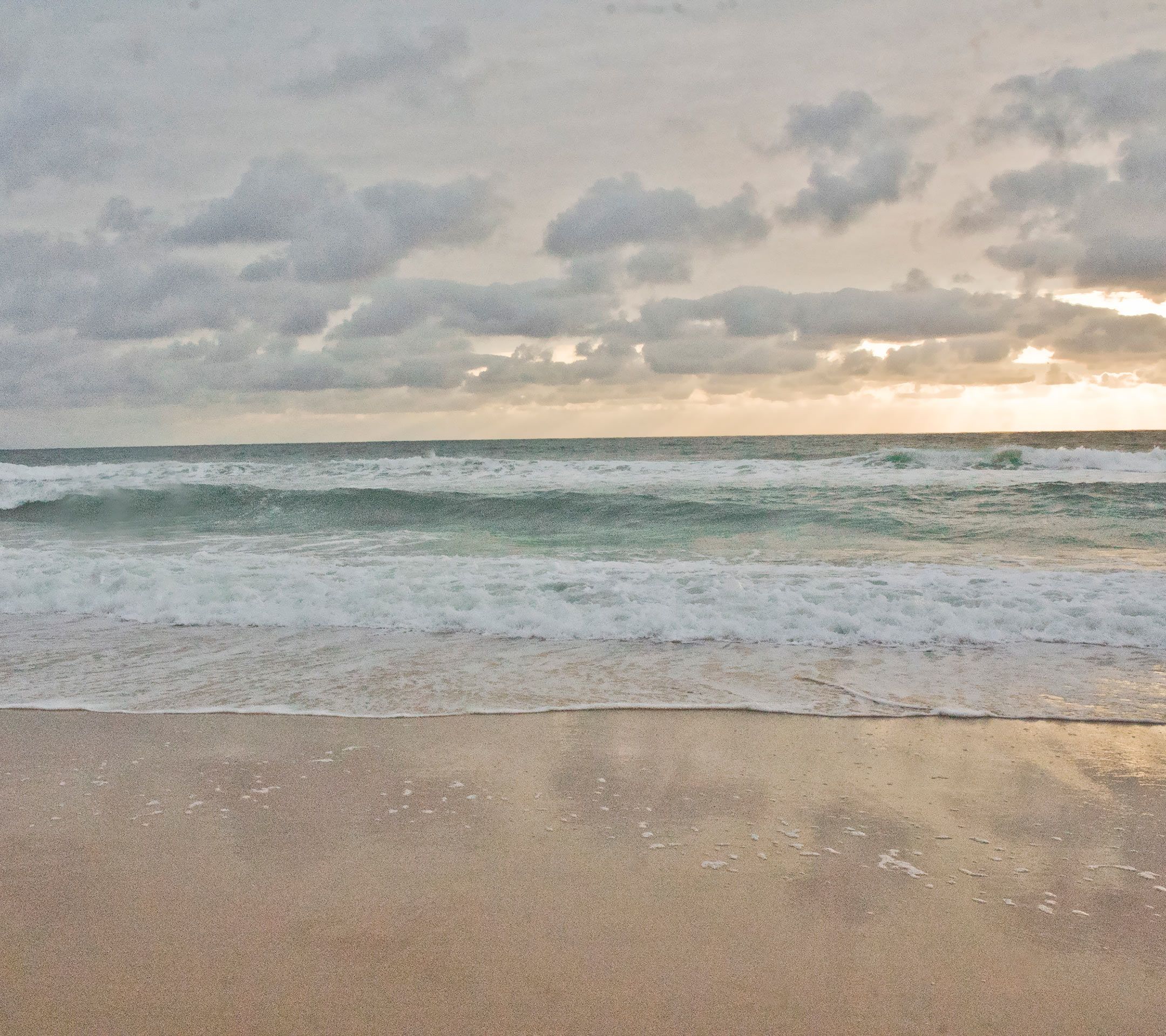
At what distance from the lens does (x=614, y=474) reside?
27828 millimetres

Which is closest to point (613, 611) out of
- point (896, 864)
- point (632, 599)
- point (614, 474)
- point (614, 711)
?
point (632, 599)

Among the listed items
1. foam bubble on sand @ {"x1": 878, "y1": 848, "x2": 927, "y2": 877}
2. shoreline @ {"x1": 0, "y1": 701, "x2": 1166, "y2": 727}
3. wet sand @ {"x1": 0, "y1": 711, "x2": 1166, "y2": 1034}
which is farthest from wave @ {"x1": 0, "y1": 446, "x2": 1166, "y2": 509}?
foam bubble on sand @ {"x1": 878, "y1": 848, "x2": 927, "y2": 877}

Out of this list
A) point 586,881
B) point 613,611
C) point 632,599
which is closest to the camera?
point 586,881

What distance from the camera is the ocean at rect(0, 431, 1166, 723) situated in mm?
5797

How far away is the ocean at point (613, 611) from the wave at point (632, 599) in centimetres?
3

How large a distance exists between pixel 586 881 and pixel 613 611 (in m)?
4.81

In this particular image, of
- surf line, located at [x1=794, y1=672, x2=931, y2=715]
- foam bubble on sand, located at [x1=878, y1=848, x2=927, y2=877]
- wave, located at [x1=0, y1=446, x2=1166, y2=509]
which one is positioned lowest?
surf line, located at [x1=794, y1=672, x2=931, y2=715]

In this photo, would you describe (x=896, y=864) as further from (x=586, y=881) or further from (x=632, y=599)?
(x=632, y=599)

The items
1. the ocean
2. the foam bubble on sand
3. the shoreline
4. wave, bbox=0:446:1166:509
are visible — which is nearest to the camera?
the foam bubble on sand

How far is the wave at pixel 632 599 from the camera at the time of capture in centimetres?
741

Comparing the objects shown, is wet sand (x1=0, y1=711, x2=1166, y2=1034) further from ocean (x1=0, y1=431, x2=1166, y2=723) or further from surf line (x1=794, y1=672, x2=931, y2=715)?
ocean (x1=0, y1=431, x2=1166, y2=723)

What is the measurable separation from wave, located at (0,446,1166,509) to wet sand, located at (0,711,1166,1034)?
56.5 ft

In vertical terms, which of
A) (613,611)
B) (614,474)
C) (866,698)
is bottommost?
(866,698)

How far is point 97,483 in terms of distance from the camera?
27.1 metres
